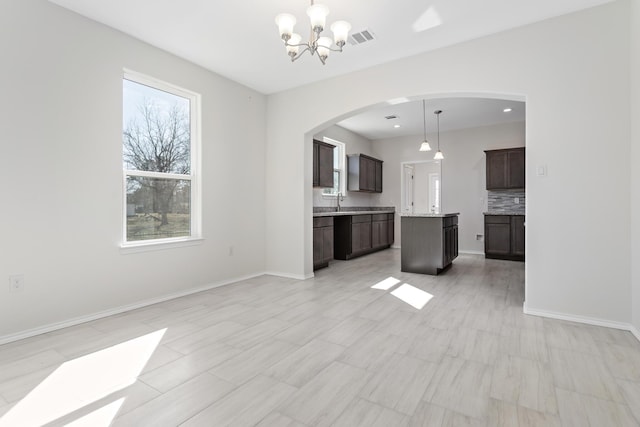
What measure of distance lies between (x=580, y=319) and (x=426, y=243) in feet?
7.29

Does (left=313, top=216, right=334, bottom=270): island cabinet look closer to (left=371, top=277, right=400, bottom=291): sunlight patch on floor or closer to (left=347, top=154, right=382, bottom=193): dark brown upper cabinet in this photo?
(left=371, top=277, right=400, bottom=291): sunlight patch on floor

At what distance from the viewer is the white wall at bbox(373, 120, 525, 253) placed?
22.6ft

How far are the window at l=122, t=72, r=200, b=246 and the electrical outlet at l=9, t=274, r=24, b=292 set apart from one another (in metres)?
0.84

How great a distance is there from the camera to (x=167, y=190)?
12.1 feet

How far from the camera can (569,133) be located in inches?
115

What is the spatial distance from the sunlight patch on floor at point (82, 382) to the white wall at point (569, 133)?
3550mm

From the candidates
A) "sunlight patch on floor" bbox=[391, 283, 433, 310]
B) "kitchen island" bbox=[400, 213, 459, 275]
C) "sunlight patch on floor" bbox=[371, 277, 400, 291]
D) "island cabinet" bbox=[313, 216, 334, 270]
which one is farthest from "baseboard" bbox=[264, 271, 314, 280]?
"kitchen island" bbox=[400, 213, 459, 275]

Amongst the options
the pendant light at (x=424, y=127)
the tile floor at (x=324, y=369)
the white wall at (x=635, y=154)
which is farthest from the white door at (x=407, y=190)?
the white wall at (x=635, y=154)

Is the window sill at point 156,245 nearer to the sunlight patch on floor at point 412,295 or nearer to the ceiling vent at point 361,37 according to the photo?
the sunlight patch on floor at point 412,295

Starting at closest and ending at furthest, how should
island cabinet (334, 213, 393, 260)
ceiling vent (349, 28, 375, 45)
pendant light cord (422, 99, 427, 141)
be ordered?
ceiling vent (349, 28, 375, 45)
pendant light cord (422, 99, 427, 141)
island cabinet (334, 213, 393, 260)

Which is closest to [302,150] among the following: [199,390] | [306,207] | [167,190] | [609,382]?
[306,207]

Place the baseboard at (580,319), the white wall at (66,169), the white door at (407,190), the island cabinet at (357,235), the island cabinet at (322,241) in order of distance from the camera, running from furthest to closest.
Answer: the white door at (407,190), the island cabinet at (357,235), the island cabinet at (322,241), the baseboard at (580,319), the white wall at (66,169)

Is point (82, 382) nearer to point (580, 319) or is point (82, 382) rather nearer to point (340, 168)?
point (580, 319)

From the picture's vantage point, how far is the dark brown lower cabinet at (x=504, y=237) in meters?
6.12
